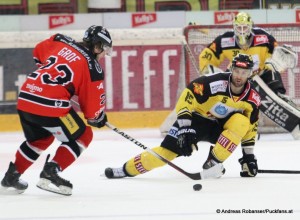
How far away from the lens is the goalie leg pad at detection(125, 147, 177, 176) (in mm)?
3916

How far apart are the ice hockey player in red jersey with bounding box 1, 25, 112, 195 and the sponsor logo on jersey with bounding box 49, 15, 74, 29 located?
164 inches

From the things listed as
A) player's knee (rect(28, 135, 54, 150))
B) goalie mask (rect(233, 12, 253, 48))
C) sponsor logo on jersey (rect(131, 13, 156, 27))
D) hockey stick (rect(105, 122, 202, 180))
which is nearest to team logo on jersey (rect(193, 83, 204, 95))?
hockey stick (rect(105, 122, 202, 180))

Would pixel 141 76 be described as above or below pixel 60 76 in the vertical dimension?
below

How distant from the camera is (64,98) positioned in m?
3.40

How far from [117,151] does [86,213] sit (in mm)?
2442

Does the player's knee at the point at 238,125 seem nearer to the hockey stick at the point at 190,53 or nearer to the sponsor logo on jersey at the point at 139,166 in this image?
the sponsor logo on jersey at the point at 139,166

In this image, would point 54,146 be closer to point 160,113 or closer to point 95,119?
point 160,113

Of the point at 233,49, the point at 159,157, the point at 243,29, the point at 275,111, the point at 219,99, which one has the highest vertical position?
the point at 243,29

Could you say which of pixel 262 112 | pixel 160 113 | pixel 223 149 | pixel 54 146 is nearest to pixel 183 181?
pixel 223 149

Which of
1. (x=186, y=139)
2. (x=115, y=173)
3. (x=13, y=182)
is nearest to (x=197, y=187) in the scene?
(x=186, y=139)

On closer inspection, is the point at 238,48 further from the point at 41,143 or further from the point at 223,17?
the point at 41,143

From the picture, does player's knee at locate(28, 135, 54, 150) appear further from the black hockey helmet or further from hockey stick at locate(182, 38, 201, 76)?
hockey stick at locate(182, 38, 201, 76)

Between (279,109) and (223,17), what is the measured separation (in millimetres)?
1776

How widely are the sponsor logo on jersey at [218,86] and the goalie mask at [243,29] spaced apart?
1.95 meters
